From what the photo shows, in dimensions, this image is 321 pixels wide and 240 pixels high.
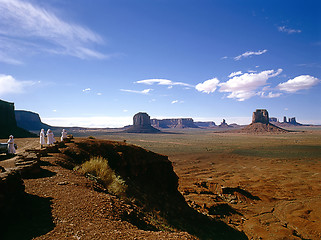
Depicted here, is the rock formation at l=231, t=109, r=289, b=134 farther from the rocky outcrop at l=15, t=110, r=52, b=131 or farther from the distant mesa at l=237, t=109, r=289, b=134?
the rocky outcrop at l=15, t=110, r=52, b=131

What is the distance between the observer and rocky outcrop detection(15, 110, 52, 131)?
4727 inches

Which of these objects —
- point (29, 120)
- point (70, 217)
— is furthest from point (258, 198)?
point (29, 120)

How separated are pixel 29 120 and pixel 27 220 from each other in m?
150

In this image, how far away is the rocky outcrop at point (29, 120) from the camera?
120m

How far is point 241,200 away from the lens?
1783 cm

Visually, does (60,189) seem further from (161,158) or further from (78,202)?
(161,158)

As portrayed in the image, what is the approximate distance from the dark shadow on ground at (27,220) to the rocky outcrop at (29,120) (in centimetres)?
13626

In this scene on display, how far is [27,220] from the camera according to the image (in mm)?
3740

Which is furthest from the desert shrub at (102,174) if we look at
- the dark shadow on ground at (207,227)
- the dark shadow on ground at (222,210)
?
the dark shadow on ground at (222,210)

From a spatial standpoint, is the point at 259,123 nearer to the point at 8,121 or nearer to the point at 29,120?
the point at 8,121

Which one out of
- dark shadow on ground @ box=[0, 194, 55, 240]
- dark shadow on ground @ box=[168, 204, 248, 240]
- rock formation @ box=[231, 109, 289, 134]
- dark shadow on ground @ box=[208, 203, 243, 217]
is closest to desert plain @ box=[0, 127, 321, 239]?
dark shadow on ground @ box=[208, 203, 243, 217]

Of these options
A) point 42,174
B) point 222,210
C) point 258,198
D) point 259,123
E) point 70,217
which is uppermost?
point 259,123

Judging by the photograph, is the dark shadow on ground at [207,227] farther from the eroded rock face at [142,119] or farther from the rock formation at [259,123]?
the eroded rock face at [142,119]

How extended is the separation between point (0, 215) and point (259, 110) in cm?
19207
